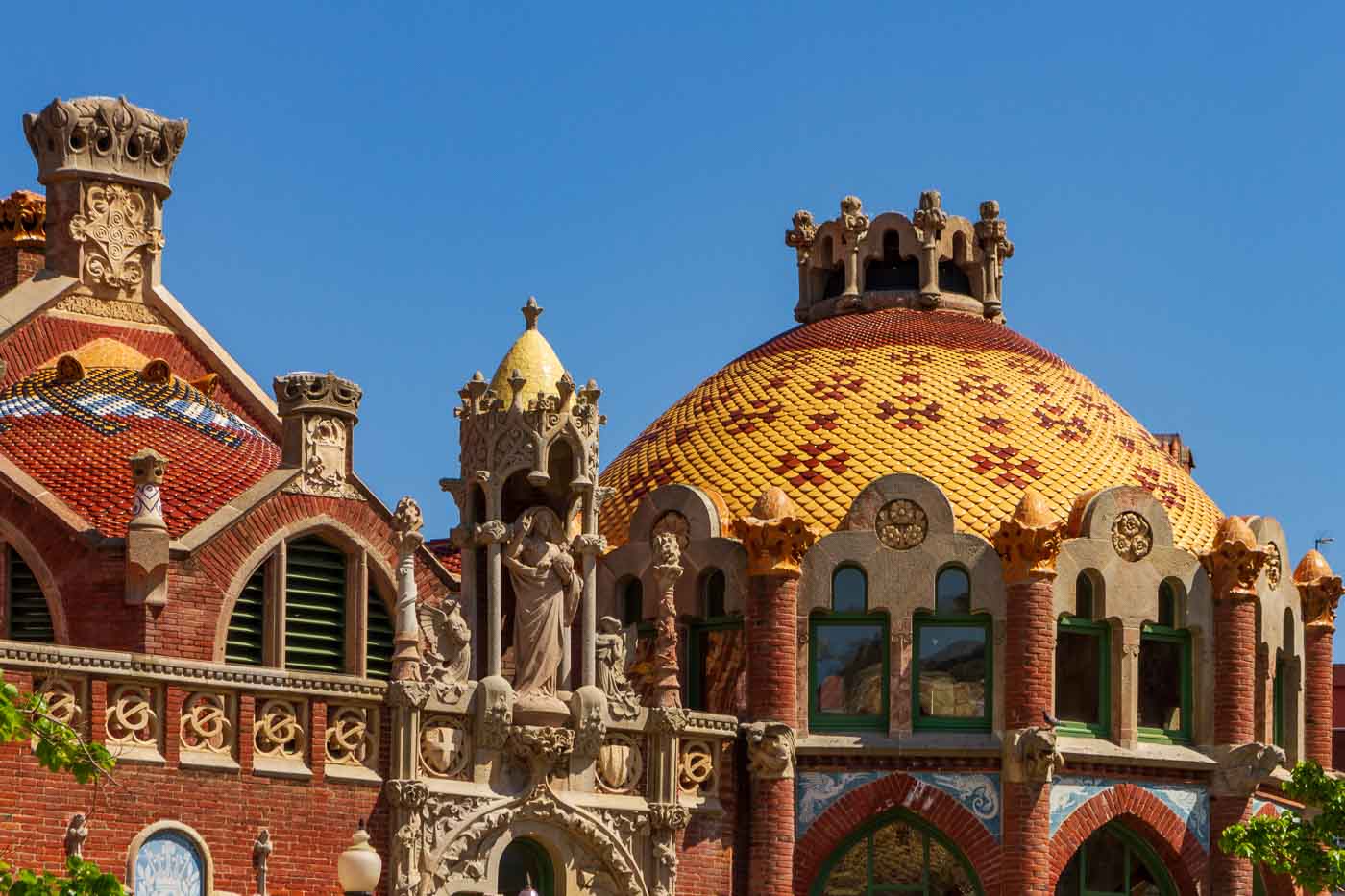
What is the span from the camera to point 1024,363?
46.9m

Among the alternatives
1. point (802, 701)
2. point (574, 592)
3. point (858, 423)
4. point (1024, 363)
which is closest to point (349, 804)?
point (574, 592)

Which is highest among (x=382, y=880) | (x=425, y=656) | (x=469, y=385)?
(x=469, y=385)

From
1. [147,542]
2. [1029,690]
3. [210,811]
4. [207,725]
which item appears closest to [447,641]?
[207,725]

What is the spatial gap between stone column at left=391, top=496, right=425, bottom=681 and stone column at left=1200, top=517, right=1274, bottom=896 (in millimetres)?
12072

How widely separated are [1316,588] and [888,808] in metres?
8.67

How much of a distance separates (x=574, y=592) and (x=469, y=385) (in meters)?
2.79

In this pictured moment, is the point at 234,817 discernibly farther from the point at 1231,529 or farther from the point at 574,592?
the point at 1231,529

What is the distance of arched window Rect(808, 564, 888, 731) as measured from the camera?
139 feet

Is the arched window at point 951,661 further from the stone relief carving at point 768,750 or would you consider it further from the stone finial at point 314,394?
the stone finial at point 314,394

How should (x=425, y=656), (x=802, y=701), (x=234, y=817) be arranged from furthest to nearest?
(x=802, y=701) < (x=425, y=656) < (x=234, y=817)

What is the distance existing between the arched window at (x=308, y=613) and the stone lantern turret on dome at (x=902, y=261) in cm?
1132

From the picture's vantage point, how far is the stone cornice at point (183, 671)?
33.6 m

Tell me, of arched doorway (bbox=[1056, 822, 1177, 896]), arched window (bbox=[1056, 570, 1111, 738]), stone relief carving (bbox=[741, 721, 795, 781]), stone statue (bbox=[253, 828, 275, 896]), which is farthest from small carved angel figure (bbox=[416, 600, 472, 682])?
arched doorway (bbox=[1056, 822, 1177, 896])

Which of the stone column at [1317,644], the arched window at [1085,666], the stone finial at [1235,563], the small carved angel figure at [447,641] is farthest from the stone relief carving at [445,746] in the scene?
the stone column at [1317,644]
